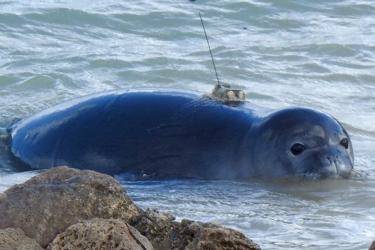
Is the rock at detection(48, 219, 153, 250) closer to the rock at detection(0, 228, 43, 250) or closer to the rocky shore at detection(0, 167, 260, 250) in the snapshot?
the rocky shore at detection(0, 167, 260, 250)

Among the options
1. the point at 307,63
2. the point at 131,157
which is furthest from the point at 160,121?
the point at 307,63

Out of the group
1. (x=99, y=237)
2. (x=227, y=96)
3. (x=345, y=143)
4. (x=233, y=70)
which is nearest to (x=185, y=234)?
(x=99, y=237)

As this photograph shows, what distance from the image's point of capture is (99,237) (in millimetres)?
3857

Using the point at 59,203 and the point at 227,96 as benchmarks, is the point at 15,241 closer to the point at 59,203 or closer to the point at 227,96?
the point at 59,203

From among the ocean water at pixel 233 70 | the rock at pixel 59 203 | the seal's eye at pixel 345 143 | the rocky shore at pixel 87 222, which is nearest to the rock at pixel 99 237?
the rocky shore at pixel 87 222

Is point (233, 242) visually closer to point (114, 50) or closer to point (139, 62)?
point (139, 62)

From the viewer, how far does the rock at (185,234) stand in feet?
13.0

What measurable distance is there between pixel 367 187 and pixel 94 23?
255 inches

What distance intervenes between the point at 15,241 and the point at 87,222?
0.30 meters

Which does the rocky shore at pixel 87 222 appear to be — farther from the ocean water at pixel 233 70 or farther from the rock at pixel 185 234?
the ocean water at pixel 233 70

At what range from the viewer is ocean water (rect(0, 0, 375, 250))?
5727 millimetres

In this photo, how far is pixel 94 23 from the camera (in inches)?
482

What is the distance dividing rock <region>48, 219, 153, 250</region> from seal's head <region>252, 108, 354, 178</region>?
7.83 ft

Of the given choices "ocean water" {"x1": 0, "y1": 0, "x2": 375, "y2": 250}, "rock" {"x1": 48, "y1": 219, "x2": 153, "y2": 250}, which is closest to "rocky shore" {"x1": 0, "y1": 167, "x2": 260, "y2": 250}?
"rock" {"x1": 48, "y1": 219, "x2": 153, "y2": 250}
